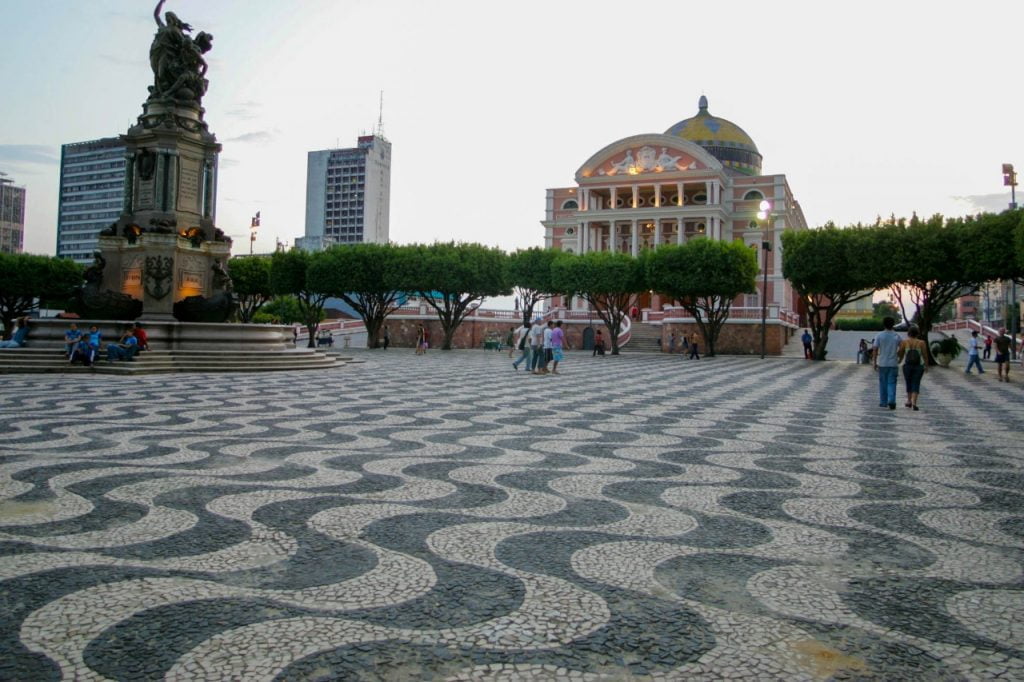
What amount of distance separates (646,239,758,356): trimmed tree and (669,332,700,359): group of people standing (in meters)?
1.29

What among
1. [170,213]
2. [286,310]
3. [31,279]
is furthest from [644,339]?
[286,310]

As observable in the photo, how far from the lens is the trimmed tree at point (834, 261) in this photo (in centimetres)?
3206

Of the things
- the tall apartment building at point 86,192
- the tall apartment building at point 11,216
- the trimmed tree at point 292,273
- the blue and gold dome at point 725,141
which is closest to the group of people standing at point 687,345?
the trimmed tree at point 292,273

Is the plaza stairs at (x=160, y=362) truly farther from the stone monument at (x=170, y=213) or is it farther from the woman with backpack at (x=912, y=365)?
the woman with backpack at (x=912, y=365)

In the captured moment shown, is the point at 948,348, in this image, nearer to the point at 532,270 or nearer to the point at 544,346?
the point at 544,346

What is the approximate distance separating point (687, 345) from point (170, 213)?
95.7 ft

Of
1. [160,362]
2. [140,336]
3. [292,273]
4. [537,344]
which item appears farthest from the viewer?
[292,273]

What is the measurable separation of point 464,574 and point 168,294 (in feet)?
67.3

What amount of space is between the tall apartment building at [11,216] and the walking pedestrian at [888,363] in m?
144

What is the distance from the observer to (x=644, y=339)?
165 ft

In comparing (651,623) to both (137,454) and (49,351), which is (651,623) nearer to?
(137,454)

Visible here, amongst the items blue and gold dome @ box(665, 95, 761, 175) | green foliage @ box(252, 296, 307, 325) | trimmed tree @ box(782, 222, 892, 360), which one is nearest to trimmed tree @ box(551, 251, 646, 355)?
trimmed tree @ box(782, 222, 892, 360)

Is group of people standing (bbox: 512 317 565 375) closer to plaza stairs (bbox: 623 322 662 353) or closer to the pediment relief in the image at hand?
plaza stairs (bbox: 623 322 662 353)

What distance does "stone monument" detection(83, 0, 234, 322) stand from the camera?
2125cm
